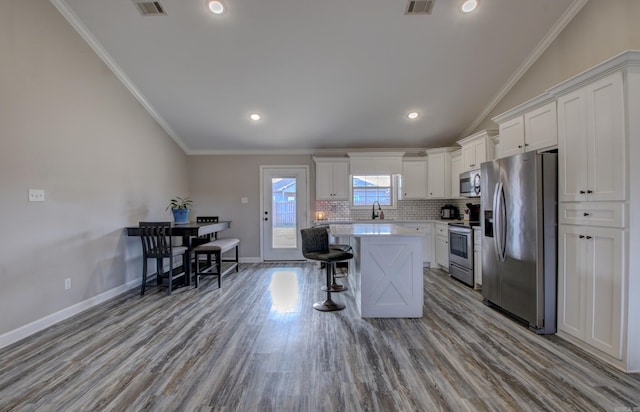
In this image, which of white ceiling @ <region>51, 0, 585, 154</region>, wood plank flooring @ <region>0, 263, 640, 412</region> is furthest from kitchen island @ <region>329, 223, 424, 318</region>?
white ceiling @ <region>51, 0, 585, 154</region>

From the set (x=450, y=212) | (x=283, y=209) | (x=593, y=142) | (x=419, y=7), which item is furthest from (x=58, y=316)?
(x=450, y=212)

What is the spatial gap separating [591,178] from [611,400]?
159 centimetres

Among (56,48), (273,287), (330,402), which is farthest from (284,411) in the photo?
(56,48)

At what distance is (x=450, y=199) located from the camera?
5.84 meters

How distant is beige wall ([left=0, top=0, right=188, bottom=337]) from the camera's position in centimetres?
264

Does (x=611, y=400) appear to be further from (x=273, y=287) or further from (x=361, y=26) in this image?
(x=361, y=26)

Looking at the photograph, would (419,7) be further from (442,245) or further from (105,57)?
(105,57)

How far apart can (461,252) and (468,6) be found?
3.19m

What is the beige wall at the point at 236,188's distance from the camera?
6055mm

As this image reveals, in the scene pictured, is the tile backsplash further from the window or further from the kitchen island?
the kitchen island

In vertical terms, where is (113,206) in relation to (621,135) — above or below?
below

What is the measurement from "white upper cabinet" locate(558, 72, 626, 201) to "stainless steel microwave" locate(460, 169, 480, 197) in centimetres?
175

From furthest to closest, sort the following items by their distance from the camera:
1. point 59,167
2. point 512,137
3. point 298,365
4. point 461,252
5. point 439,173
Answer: point 439,173 → point 461,252 → point 512,137 → point 59,167 → point 298,365

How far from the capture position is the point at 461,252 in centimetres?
442
